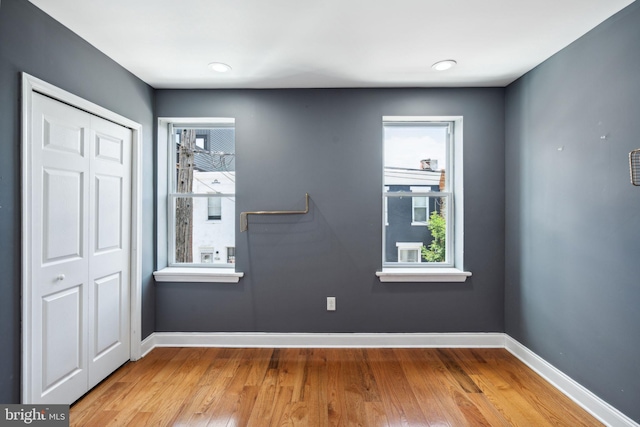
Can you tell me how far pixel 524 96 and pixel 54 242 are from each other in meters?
3.51

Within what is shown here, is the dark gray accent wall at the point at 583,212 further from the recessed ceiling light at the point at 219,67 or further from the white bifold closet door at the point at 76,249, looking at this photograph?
the white bifold closet door at the point at 76,249

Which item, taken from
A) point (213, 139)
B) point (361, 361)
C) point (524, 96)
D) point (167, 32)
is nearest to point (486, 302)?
point (361, 361)

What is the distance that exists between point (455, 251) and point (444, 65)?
1.65 m

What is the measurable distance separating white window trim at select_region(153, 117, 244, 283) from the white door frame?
0.27 meters

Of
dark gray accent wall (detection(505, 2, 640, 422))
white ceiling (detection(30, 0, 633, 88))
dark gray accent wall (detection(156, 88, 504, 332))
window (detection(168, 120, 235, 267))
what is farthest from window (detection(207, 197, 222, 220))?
Answer: dark gray accent wall (detection(505, 2, 640, 422))

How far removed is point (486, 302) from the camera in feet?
8.87

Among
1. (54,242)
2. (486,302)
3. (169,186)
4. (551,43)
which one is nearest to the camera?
(54,242)

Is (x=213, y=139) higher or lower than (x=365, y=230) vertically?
higher

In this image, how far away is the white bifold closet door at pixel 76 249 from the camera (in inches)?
64.7

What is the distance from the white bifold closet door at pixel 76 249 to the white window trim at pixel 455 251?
217 cm

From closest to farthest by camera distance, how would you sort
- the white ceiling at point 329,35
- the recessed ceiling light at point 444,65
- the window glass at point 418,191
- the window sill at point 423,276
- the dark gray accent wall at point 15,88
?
the dark gray accent wall at point 15,88 < the white ceiling at point 329,35 < the recessed ceiling light at point 444,65 < the window sill at point 423,276 < the window glass at point 418,191

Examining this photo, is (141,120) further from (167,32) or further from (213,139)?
(167,32)

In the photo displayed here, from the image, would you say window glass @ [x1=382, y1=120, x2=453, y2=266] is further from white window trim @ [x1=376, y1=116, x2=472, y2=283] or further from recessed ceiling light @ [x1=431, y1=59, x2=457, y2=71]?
recessed ceiling light @ [x1=431, y1=59, x2=457, y2=71]

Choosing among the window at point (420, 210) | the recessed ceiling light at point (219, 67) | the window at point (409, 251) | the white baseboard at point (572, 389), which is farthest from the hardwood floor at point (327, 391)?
the recessed ceiling light at point (219, 67)
